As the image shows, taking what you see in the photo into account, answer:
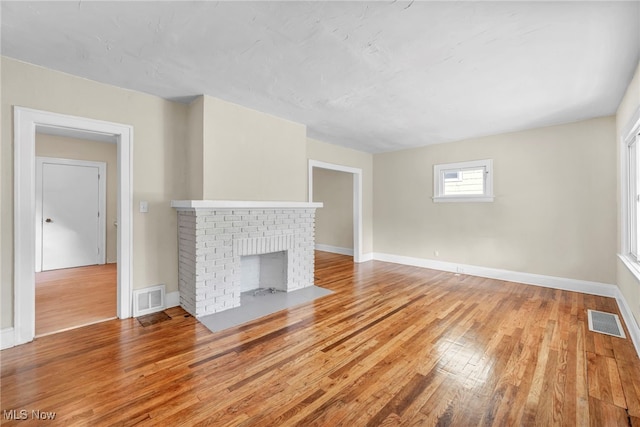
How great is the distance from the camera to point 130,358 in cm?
219

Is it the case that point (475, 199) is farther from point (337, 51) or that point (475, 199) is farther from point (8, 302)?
point (8, 302)

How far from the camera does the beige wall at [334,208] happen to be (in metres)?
7.00

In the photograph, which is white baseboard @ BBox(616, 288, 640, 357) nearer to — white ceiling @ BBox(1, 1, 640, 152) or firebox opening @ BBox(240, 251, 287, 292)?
white ceiling @ BBox(1, 1, 640, 152)

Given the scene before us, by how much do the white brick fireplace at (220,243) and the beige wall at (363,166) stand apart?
1.99 meters

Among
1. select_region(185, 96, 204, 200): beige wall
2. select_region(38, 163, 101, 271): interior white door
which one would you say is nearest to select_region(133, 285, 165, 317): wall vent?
select_region(185, 96, 204, 200): beige wall

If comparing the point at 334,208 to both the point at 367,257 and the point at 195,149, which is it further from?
the point at 195,149

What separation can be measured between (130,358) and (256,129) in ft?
9.05

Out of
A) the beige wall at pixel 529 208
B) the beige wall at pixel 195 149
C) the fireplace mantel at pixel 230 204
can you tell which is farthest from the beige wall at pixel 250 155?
the beige wall at pixel 529 208

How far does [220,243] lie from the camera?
10.4 feet

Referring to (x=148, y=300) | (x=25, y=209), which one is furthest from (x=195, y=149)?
(x=148, y=300)

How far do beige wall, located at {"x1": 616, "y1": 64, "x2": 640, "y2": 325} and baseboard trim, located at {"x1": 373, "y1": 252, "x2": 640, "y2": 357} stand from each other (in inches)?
4.8

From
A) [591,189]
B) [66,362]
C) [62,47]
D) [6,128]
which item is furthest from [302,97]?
[591,189]

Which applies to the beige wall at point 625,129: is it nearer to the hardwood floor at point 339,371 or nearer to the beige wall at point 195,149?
the hardwood floor at point 339,371

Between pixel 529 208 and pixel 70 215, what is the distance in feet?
26.9
